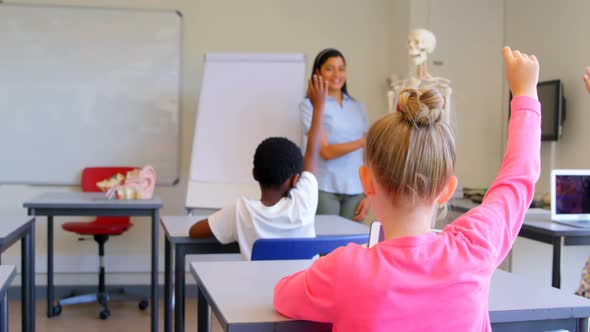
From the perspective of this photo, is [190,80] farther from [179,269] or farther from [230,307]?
[230,307]

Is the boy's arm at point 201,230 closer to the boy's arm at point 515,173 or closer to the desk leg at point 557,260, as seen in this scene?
the boy's arm at point 515,173

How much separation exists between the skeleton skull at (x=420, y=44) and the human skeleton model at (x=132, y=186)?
5.75 ft

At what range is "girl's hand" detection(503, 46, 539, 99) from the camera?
1.15 meters

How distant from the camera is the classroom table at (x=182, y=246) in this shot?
8.13 feet

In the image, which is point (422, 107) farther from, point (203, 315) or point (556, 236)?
point (556, 236)

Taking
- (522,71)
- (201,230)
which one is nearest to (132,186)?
(201,230)

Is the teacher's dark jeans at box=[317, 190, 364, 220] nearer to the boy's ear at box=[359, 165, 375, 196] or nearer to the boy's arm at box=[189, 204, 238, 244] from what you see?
the boy's arm at box=[189, 204, 238, 244]

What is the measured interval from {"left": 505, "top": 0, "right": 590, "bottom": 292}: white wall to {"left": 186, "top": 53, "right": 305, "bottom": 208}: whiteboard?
150 centimetres

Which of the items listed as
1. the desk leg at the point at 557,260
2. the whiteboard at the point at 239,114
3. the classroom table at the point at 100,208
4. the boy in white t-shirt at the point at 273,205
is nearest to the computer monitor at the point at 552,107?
the desk leg at the point at 557,260

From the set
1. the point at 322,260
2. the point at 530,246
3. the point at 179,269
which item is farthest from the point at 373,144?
the point at 530,246

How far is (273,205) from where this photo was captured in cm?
228

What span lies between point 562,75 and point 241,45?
221 centimetres

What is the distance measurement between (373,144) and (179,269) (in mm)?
1609

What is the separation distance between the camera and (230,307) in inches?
52.6
